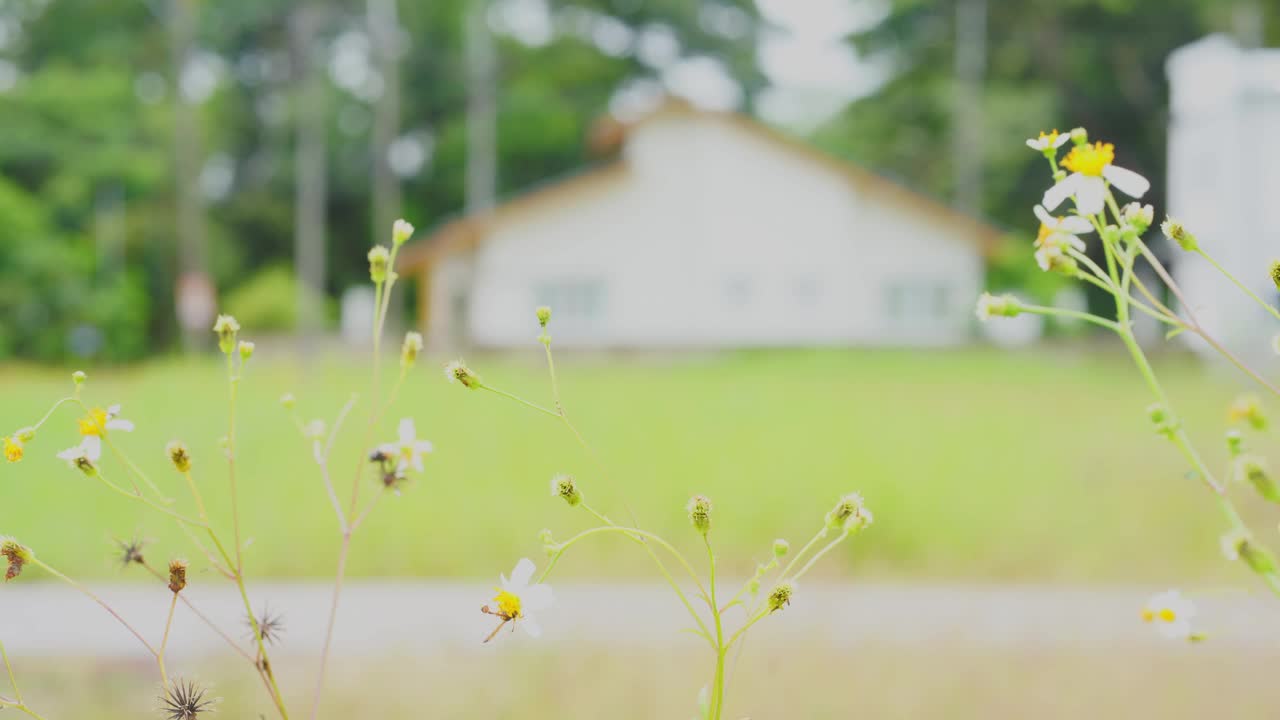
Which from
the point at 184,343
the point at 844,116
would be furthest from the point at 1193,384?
the point at 184,343

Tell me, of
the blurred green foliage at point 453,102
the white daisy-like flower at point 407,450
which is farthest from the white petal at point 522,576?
the blurred green foliage at point 453,102

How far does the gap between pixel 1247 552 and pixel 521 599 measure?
12.5 inches

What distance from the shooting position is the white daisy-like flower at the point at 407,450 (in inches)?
24.8

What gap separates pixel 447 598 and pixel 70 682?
3.60 feet

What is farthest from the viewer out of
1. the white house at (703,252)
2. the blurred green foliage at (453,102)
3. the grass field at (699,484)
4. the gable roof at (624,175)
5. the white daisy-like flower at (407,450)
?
the blurred green foliage at (453,102)

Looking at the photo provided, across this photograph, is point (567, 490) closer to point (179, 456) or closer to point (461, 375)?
point (461, 375)

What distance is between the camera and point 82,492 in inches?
144

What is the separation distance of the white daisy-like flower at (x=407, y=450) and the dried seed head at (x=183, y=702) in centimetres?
16

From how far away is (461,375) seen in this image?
55cm

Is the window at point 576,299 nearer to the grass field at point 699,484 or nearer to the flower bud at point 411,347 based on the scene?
the grass field at point 699,484

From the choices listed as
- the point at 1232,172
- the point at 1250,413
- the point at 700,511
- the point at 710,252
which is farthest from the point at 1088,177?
the point at 710,252

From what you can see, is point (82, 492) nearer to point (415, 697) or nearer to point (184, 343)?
point (415, 697)

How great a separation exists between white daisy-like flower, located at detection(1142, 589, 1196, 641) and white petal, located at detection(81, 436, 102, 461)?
526mm

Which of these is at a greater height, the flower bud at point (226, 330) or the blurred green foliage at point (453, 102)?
the blurred green foliage at point (453, 102)
